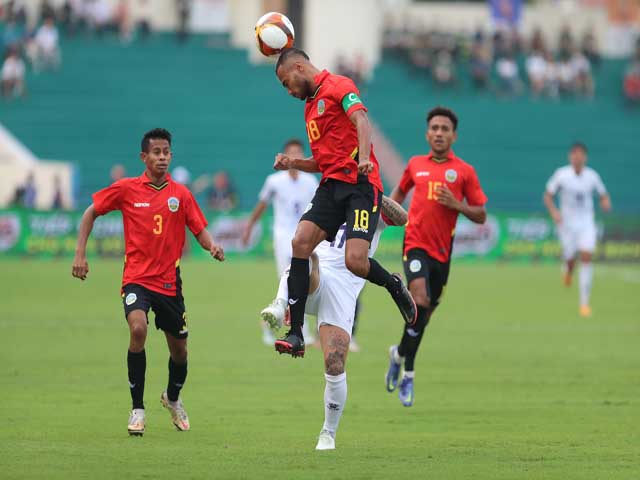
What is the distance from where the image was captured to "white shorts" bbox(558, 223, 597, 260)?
2489 centimetres

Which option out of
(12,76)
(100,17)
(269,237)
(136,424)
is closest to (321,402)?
(136,424)

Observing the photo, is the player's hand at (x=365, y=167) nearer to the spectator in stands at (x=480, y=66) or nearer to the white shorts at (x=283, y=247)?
the white shorts at (x=283, y=247)

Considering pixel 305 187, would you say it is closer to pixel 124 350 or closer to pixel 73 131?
pixel 124 350

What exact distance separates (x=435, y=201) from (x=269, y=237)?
23.9 meters

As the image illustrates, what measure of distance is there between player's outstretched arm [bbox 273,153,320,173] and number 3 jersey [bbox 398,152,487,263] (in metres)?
3.49

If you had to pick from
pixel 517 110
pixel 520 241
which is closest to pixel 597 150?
pixel 517 110

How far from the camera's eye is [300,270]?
10539 mm

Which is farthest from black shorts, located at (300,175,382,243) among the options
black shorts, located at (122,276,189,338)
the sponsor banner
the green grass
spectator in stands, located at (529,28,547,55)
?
spectator in stands, located at (529,28,547,55)

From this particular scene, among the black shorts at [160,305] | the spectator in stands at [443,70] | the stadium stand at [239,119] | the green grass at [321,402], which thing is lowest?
the green grass at [321,402]

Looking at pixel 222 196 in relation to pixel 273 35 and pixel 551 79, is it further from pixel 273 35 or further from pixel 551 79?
pixel 273 35

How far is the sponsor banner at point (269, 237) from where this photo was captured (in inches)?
1417

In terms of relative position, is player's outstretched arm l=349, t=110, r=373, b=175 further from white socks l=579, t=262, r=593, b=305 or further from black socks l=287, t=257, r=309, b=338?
white socks l=579, t=262, r=593, b=305

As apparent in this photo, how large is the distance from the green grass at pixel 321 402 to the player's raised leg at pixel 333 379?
221mm

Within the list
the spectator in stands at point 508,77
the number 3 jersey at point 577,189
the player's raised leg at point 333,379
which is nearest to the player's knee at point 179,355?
the player's raised leg at point 333,379
